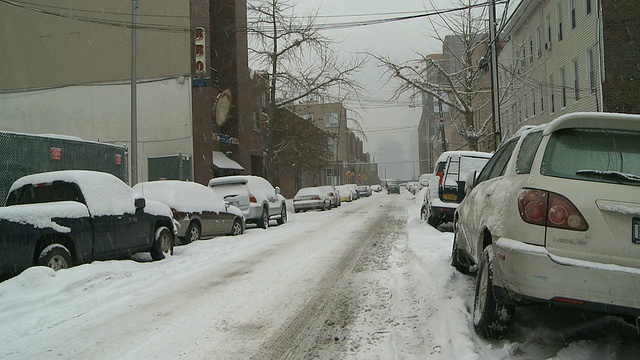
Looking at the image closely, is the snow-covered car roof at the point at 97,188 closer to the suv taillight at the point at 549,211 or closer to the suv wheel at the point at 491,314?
the suv wheel at the point at 491,314

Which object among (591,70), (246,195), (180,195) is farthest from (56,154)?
(591,70)

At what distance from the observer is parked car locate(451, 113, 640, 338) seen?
346 centimetres

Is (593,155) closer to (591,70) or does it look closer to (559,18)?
(591,70)

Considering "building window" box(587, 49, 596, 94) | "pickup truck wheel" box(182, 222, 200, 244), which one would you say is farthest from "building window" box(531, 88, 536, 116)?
"pickup truck wheel" box(182, 222, 200, 244)

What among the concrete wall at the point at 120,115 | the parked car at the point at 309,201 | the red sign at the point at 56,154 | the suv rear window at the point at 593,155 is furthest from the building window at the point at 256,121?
the suv rear window at the point at 593,155

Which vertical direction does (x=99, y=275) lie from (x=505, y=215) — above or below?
below

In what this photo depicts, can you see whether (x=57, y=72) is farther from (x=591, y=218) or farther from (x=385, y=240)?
(x=591, y=218)

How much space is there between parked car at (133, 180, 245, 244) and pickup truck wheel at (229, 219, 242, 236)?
25cm

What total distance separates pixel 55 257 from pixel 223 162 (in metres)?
22.0

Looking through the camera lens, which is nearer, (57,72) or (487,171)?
(487,171)

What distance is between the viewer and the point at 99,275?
7625 mm

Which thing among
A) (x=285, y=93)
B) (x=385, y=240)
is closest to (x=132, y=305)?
(x=385, y=240)

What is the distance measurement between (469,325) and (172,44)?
2419 centimetres

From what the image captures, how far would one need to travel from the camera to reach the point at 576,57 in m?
24.2
